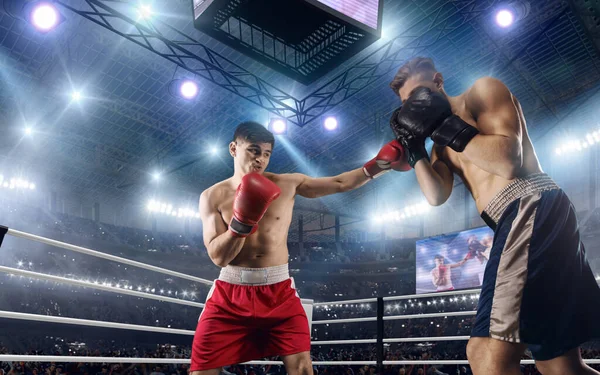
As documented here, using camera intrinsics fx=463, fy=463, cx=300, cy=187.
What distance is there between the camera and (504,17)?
735 cm

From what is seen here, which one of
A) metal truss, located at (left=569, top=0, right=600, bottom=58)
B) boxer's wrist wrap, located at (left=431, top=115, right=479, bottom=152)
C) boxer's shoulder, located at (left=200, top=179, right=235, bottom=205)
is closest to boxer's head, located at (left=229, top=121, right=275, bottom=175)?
boxer's shoulder, located at (left=200, top=179, right=235, bottom=205)

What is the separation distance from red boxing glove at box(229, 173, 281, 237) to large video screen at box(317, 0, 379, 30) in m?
3.03

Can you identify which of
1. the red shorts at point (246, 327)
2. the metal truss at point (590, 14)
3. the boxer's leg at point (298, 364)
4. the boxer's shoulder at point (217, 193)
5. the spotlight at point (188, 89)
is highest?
the spotlight at point (188, 89)

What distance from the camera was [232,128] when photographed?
37.7 feet

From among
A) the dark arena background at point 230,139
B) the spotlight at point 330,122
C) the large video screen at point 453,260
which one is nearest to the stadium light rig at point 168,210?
the dark arena background at point 230,139

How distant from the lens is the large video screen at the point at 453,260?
406 inches

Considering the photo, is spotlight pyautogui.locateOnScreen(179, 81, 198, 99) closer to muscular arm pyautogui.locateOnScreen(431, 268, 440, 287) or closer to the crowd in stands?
the crowd in stands

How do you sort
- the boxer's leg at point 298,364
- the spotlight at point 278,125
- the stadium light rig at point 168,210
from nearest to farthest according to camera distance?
the boxer's leg at point 298,364
the spotlight at point 278,125
the stadium light rig at point 168,210

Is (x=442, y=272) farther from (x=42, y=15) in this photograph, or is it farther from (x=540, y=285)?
(x=540, y=285)

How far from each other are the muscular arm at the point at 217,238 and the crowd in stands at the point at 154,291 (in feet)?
30.7

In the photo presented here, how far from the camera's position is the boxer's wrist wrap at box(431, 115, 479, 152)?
1372 mm

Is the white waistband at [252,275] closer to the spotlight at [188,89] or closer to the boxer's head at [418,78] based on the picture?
the boxer's head at [418,78]

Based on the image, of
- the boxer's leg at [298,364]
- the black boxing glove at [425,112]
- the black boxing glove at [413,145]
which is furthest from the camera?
the boxer's leg at [298,364]

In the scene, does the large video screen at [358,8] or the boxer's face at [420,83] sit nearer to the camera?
the boxer's face at [420,83]
